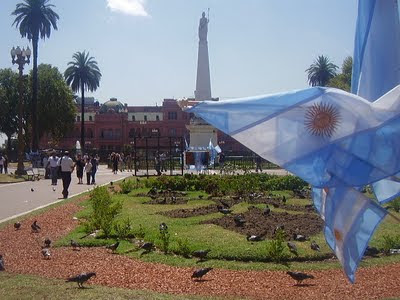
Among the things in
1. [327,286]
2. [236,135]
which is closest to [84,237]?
[327,286]

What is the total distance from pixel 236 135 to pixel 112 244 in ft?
21.8

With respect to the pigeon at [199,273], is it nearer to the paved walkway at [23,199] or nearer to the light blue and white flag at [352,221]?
the light blue and white flag at [352,221]

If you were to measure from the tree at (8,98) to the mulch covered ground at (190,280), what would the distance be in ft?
190

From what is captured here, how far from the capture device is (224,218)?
45.4 ft

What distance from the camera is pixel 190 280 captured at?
823 cm

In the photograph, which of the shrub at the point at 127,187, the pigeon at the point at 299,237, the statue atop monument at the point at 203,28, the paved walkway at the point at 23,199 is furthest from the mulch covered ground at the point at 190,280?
the statue atop monument at the point at 203,28

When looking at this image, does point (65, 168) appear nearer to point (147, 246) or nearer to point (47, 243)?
point (47, 243)

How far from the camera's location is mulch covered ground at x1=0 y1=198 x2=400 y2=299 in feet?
25.0

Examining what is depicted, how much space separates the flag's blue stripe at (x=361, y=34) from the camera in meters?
5.30

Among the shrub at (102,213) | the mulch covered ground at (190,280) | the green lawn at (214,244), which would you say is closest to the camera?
the mulch covered ground at (190,280)

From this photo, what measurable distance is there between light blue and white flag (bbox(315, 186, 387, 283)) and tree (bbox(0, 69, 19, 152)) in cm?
6452

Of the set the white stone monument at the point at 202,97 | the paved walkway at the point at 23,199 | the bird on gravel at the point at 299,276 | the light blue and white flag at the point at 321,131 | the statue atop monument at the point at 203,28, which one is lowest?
the bird on gravel at the point at 299,276

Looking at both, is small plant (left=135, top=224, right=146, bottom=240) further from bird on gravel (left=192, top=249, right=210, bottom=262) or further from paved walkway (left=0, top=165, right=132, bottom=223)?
paved walkway (left=0, top=165, right=132, bottom=223)

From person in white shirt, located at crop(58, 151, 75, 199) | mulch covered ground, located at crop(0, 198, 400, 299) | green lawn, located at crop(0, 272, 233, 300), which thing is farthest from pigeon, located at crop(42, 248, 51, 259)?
person in white shirt, located at crop(58, 151, 75, 199)
